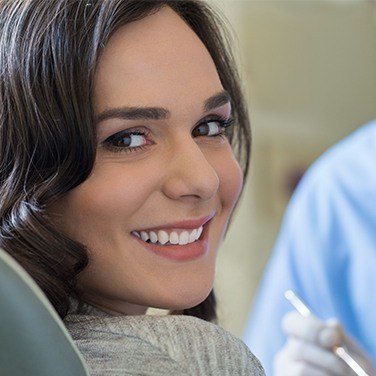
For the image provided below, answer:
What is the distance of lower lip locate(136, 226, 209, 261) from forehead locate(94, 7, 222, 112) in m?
0.12

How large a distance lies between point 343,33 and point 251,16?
309mm

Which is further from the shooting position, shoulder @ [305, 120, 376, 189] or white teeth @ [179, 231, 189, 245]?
shoulder @ [305, 120, 376, 189]

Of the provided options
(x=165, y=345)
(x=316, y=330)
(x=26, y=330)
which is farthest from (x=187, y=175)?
(x=316, y=330)

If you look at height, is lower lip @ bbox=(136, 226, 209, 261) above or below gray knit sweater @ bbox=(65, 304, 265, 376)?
above

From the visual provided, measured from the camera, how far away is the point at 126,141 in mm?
A: 822

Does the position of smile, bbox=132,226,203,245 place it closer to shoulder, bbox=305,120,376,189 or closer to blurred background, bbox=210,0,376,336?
shoulder, bbox=305,120,376,189

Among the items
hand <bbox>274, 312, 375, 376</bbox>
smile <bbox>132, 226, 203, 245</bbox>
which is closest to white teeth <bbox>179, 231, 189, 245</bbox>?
smile <bbox>132, 226, 203, 245</bbox>

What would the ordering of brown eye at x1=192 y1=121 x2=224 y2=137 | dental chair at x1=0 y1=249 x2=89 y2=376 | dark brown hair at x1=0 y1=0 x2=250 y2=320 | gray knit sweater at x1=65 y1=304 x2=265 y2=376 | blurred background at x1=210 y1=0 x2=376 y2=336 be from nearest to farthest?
1. dental chair at x1=0 y1=249 x2=89 y2=376
2. gray knit sweater at x1=65 y1=304 x2=265 y2=376
3. dark brown hair at x1=0 y1=0 x2=250 y2=320
4. brown eye at x1=192 y1=121 x2=224 y2=137
5. blurred background at x1=210 y1=0 x2=376 y2=336

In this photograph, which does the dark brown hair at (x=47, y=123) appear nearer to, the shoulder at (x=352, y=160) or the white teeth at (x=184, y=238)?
the white teeth at (x=184, y=238)

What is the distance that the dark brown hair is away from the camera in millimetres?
789

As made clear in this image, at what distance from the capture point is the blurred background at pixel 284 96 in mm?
2531

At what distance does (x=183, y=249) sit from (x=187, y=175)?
7 cm

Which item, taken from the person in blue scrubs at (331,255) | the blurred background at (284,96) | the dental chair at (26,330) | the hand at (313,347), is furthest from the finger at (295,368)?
the blurred background at (284,96)

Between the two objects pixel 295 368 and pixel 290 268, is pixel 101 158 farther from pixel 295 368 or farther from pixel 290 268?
pixel 290 268
